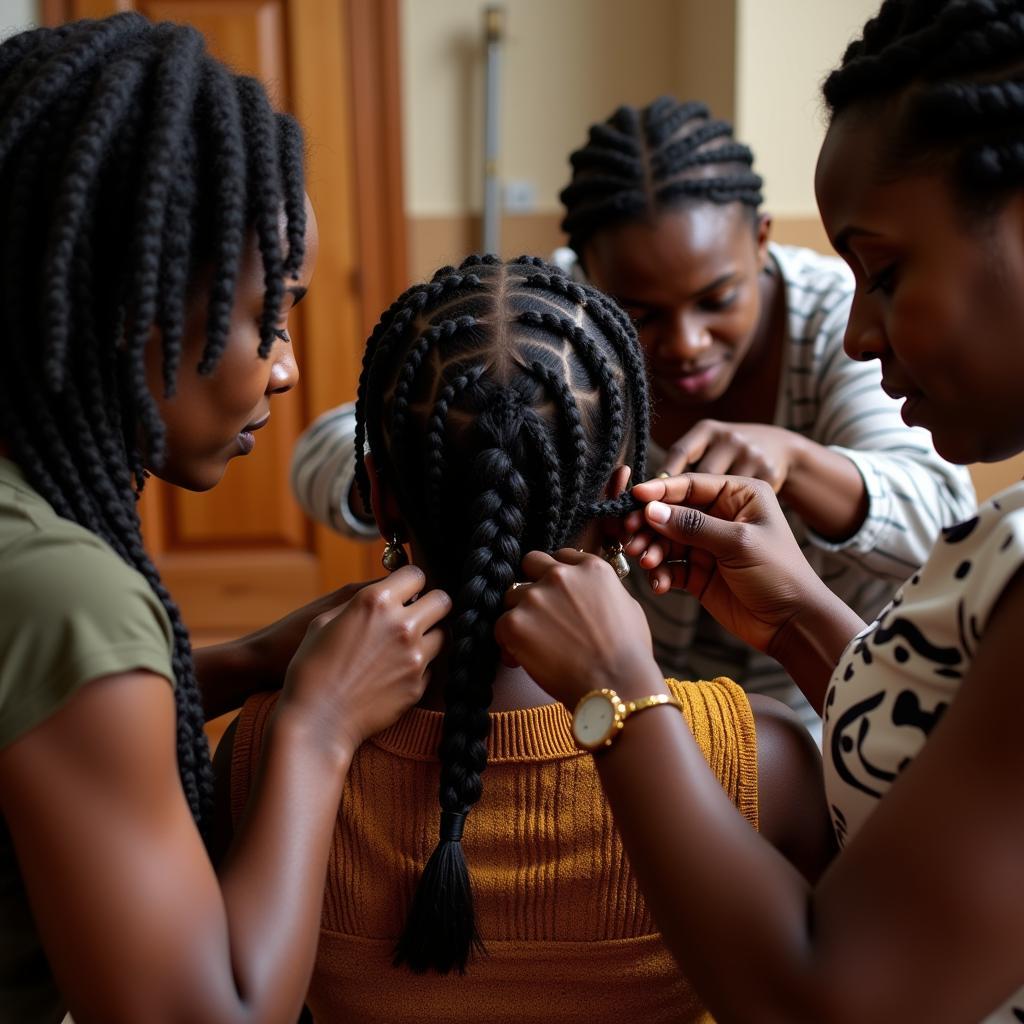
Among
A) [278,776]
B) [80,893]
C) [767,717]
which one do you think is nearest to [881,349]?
[767,717]

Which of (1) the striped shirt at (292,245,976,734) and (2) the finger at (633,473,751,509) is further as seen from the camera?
(1) the striped shirt at (292,245,976,734)

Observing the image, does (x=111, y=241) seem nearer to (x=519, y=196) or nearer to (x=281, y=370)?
(x=281, y=370)

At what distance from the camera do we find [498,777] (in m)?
0.93

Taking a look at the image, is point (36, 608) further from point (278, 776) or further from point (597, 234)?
point (597, 234)

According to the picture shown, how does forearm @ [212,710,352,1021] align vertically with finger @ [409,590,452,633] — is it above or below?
below

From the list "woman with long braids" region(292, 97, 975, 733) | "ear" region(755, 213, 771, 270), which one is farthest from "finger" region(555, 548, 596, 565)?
"ear" region(755, 213, 771, 270)

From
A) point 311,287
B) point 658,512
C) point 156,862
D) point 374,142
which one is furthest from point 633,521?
point 374,142

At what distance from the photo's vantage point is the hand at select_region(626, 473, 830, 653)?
1.11 m

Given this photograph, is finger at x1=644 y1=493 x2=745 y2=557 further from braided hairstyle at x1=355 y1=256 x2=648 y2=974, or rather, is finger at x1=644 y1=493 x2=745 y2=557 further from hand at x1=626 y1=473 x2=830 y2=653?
braided hairstyle at x1=355 y1=256 x2=648 y2=974

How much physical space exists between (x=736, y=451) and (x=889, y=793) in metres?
0.75

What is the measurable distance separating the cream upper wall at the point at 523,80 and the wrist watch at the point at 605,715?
2967mm

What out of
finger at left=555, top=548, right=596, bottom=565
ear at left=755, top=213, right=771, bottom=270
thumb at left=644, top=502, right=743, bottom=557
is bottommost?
thumb at left=644, top=502, right=743, bottom=557

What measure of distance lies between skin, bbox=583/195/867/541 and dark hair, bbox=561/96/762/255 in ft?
0.07

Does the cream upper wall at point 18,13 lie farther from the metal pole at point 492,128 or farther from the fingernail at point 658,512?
the fingernail at point 658,512
